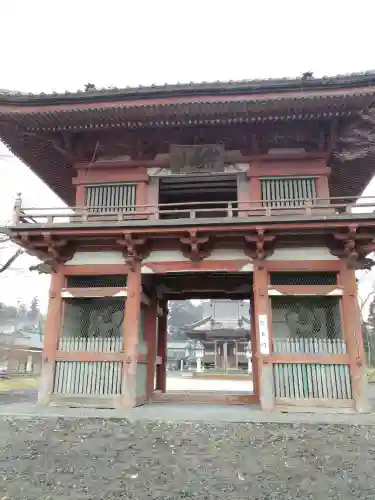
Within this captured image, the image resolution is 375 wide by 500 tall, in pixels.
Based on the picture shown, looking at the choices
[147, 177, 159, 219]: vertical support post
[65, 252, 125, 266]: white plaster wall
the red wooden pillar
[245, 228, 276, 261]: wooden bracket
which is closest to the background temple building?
the red wooden pillar

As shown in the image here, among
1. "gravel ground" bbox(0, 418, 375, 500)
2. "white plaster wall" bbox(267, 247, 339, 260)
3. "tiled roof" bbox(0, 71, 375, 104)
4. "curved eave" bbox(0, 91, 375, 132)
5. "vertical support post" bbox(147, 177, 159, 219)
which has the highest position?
"tiled roof" bbox(0, 71, 375, 104)

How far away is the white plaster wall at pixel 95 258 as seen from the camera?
10148 millimetres

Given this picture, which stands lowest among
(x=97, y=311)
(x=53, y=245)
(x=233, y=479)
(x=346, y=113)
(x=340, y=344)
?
(x=233, y=479)

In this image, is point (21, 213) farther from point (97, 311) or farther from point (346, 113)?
point (346, 113)

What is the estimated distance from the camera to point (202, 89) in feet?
31.4

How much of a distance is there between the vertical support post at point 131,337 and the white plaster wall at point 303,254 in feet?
10.9

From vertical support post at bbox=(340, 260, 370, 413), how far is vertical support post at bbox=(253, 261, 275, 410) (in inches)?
69.6

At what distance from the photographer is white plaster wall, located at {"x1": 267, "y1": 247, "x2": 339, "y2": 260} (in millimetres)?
9688

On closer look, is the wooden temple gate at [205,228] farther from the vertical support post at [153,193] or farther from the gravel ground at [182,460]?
the gravel ground at [182,460]

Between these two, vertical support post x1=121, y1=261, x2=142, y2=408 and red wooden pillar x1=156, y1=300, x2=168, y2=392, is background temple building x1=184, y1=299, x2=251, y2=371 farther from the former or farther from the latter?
vertical support post x1=121, y1=261, x2=142, y2=408

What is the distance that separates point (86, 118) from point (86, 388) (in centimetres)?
655

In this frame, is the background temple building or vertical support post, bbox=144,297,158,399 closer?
vertical support post, bbox=144,297,158,399

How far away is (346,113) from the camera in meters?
9.55

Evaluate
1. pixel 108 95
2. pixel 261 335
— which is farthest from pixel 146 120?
pixel 261 335
